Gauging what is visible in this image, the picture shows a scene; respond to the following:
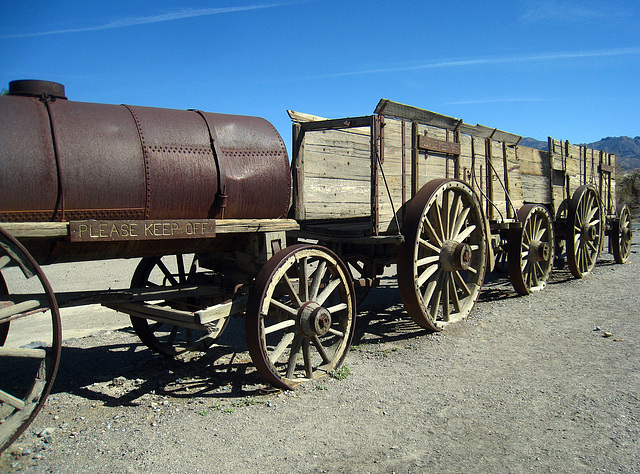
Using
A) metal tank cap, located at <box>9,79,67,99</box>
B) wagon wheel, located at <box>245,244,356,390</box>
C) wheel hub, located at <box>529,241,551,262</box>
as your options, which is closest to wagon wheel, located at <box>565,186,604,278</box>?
wheel hub, located at <box>529,241,551,262</box>

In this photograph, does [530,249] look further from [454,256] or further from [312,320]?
[312,320]

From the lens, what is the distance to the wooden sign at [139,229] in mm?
3576

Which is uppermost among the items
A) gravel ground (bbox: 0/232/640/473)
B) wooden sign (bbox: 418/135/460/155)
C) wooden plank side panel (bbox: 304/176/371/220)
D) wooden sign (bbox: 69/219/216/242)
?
wooden sign (bbox: 418/135/460/155)

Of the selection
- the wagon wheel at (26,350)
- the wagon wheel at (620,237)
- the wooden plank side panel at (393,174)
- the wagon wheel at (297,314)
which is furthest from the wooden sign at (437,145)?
the wagon wheel at (620,237)

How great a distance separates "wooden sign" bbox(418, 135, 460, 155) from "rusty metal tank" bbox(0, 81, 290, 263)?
2.27m

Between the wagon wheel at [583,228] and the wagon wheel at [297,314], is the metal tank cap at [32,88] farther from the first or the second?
the wagon wheel at [583,228]

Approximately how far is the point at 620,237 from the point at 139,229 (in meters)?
11.5

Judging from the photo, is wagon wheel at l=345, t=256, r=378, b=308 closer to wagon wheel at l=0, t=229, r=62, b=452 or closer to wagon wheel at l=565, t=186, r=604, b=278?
wagon wheel at l=0, t=229, r=62, b=452

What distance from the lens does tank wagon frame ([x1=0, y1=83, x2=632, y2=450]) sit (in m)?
3.73

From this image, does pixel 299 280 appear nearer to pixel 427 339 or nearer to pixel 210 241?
pixel 210 241

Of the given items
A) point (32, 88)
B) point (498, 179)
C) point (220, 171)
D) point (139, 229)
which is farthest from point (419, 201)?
point (32, 88)

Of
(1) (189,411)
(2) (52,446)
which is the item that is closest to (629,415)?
(1) (189,411)

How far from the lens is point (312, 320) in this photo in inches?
177

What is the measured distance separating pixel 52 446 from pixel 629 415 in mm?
4139
